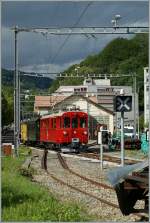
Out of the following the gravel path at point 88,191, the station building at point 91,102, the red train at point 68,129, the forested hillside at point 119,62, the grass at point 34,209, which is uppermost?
the forested hillside at point 119,62

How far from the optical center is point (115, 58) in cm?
9319

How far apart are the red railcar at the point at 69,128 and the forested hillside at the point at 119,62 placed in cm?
A: 3241

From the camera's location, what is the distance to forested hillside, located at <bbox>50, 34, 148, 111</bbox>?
76.5 metres

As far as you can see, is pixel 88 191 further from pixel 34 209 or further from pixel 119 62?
pixel 119 62

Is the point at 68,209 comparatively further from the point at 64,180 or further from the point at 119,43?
the point at 119,43

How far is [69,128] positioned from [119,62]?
50924 millimetres

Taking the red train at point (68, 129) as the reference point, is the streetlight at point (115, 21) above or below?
above

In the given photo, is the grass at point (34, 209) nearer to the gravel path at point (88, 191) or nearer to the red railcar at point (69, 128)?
the gravel path at point (88, 191)

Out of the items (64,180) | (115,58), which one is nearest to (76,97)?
(115,58)

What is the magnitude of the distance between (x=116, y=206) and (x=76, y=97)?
63316 mm

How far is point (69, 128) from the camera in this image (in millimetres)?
36438

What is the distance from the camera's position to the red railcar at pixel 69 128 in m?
Answer: 36.0

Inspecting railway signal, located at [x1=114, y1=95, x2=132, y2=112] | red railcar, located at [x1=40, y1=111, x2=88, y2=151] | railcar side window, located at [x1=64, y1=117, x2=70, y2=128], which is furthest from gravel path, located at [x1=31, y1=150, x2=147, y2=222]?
railcar side window, located at [x1=64, y1=117, x2=70, y2=128]

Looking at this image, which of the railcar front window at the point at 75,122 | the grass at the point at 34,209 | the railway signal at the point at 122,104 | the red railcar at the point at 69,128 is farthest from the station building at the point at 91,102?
the grass at the point at 34,209
